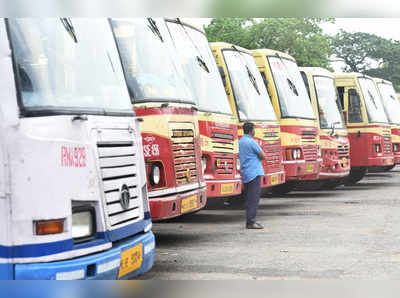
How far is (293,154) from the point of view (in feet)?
48.5

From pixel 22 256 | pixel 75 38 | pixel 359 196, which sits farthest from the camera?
pixel 359 196

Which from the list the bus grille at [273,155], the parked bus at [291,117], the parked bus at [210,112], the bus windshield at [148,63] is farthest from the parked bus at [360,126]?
the bus windshield at [148,63]

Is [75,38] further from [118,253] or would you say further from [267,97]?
[267,97]

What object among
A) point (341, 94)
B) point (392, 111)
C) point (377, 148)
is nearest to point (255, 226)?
point (377, 148)

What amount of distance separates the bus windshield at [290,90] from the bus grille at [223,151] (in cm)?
387

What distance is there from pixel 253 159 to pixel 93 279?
20.3 feet

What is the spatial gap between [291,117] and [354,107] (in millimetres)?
5136

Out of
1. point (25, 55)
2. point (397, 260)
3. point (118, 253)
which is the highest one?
point (25, 55)

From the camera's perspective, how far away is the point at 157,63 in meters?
8.70

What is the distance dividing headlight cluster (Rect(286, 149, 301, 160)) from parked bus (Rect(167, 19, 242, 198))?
343 centimetres

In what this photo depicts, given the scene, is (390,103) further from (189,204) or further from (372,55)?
(189,204)

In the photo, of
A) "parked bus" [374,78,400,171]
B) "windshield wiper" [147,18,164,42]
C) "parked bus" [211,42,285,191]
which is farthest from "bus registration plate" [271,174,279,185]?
"parked bus" [374,78,400,171]
